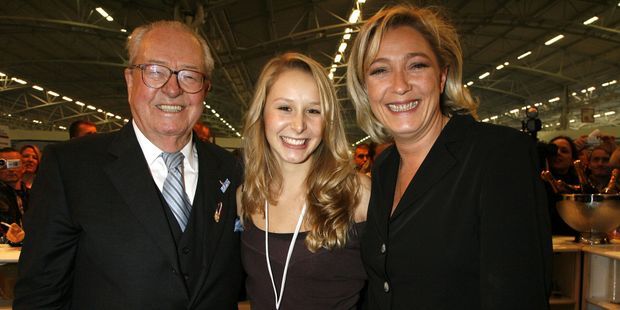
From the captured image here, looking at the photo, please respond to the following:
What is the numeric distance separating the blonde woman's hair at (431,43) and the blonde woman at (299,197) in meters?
0.36

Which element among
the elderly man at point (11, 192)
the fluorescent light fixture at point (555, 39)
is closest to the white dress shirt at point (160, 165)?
the elderly man at point (11, 192)

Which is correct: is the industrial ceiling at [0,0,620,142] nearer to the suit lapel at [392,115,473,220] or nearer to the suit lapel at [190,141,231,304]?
the suit lapel at [190,141,231,304]

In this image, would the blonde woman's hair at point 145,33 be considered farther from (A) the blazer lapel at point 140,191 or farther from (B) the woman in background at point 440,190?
(B) the woman in background at point 440,190

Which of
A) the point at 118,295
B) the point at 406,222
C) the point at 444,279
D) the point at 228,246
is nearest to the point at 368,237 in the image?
the point at 406,222

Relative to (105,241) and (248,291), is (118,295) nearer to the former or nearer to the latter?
(105,241)

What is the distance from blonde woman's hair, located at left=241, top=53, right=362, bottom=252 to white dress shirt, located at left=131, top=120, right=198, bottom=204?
408 mm

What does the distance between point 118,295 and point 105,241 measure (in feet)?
0.74

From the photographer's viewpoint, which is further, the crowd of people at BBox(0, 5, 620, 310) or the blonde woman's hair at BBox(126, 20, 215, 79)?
the blonde woman's hair at BBox(126, 20, 215, 79)

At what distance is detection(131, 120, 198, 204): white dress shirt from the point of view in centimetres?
195

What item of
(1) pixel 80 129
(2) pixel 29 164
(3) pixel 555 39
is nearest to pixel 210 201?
(1) pixel 80 129

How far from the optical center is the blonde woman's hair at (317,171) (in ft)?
7.10

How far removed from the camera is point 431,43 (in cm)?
191

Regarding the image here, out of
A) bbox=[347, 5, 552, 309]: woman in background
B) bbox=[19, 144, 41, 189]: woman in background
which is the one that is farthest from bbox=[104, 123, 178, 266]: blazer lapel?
bbox=[19, 144, 41, 189]: woman in background

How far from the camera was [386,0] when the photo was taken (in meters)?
12.1
